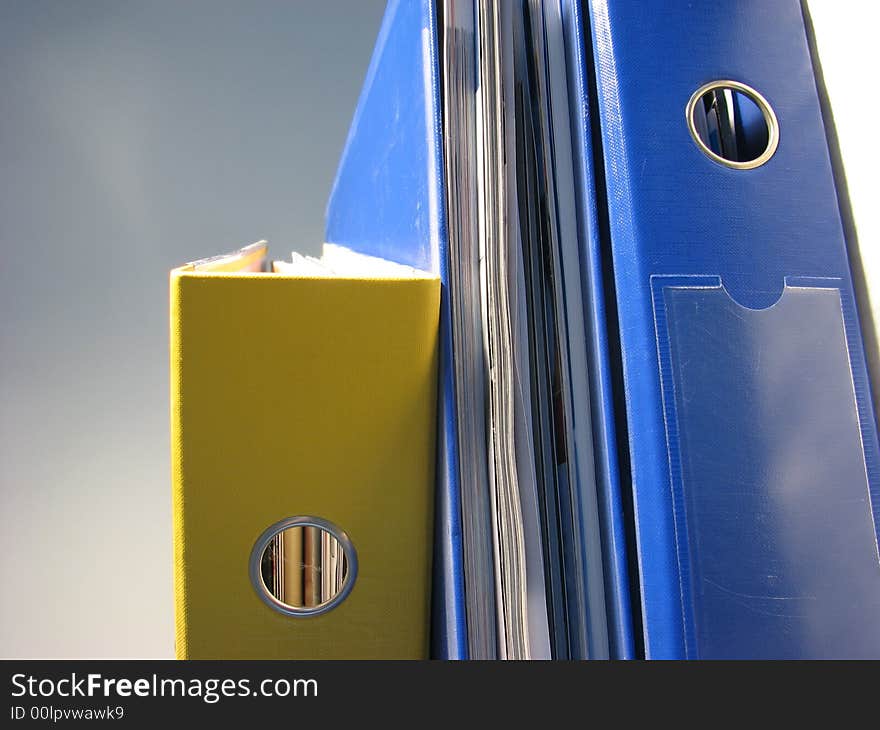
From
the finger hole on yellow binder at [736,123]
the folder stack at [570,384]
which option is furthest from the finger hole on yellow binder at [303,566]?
the finger hole on yellow binder at [736,123]

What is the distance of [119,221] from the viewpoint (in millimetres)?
1220

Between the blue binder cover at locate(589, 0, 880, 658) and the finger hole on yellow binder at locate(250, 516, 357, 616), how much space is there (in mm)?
158

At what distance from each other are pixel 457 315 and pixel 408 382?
45 mm

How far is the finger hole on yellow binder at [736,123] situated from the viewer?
0.44 meters

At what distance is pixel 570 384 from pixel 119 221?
3.20 ft

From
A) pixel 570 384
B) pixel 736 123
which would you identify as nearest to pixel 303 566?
pixel 570 384

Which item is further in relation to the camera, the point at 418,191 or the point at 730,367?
the point at 418,191

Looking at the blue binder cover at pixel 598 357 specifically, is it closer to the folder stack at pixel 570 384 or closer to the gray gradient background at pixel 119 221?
the folder stack at pixel 570 384

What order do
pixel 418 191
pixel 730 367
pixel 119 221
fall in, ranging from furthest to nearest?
pixel 119 221 < pixel 418 191 < pixel 730 367

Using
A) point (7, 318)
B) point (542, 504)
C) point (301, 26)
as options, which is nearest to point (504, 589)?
point (542, 504)

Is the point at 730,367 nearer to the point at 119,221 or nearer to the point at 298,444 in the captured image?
the point at 298,444

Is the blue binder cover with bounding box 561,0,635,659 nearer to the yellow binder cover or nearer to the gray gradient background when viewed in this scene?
the yellow binder cover

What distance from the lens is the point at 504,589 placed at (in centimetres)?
42
